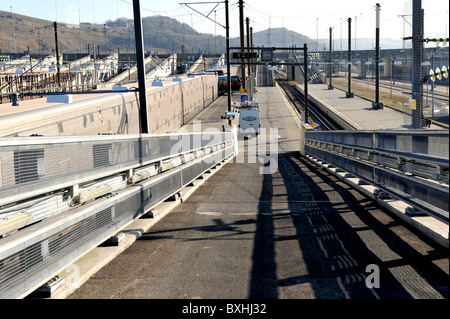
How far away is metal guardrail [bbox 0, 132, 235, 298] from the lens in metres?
4.71

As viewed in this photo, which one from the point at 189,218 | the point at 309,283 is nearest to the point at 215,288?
the point at 309,283

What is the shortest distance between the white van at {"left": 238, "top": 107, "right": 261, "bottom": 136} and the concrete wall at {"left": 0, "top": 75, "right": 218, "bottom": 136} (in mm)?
10229

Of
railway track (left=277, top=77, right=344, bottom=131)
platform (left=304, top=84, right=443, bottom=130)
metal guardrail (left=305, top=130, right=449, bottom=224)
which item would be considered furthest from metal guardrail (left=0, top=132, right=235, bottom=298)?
railway track (left=277, top=77, right=344, bottom=131)

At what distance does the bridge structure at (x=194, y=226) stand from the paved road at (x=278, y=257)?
0.02 metres

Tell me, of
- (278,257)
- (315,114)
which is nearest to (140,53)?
(278,257)

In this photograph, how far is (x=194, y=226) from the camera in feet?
27.3

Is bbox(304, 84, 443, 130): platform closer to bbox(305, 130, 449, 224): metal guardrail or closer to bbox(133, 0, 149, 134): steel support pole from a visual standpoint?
bbox(133, 0, 149, 134): steel support pole

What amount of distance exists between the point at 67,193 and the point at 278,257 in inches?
95.4

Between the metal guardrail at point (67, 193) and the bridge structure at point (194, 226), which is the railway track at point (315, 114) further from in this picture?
the metal guardrail at point (67, 193)

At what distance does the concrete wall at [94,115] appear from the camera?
10383 millimetres

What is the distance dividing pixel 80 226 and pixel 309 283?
2431 mm

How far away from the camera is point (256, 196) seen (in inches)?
464

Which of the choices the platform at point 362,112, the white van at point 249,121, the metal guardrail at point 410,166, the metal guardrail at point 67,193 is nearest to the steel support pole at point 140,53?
the metal guardrail at point 410,166
